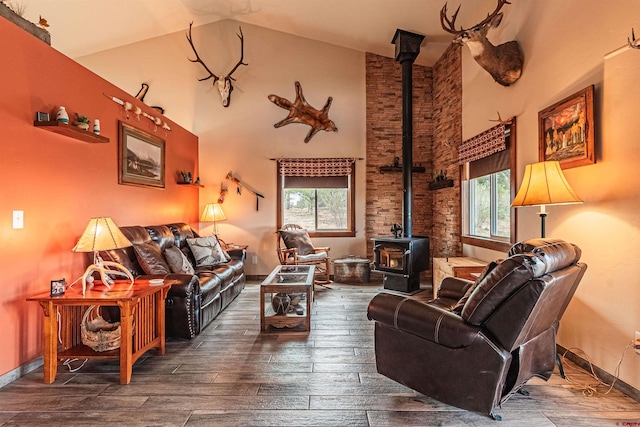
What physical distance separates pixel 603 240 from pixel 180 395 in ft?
10.0

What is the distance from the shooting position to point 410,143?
5.25m

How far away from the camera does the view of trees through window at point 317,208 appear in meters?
6.09

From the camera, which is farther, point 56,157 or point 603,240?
A: point 56,157

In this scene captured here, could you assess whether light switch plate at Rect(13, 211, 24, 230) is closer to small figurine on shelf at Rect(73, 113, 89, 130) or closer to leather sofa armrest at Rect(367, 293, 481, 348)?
small figurine on shelf at Rect(73, 113, 89, 130)

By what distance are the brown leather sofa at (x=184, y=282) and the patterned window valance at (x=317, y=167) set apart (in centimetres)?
215

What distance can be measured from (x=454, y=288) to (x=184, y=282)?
Result: 7.82 feet

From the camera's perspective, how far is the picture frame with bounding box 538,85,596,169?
245 centimetres

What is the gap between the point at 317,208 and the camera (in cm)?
612

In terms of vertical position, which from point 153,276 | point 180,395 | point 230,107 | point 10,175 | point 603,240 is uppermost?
point 230,107

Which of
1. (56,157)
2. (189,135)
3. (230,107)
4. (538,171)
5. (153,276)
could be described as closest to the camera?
(538,171)

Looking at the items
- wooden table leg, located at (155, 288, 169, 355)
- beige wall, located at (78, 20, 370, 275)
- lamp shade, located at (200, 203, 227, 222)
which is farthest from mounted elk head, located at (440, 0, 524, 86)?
lamp shade, located at (200, 203, 227, 222)

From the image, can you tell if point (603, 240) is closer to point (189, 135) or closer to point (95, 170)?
point (95, 170)

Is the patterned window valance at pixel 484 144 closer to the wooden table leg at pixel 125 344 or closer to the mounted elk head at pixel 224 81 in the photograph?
the wooden table leg at pixel 125 344

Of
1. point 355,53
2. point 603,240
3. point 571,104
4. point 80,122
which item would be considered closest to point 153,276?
point 80,122
